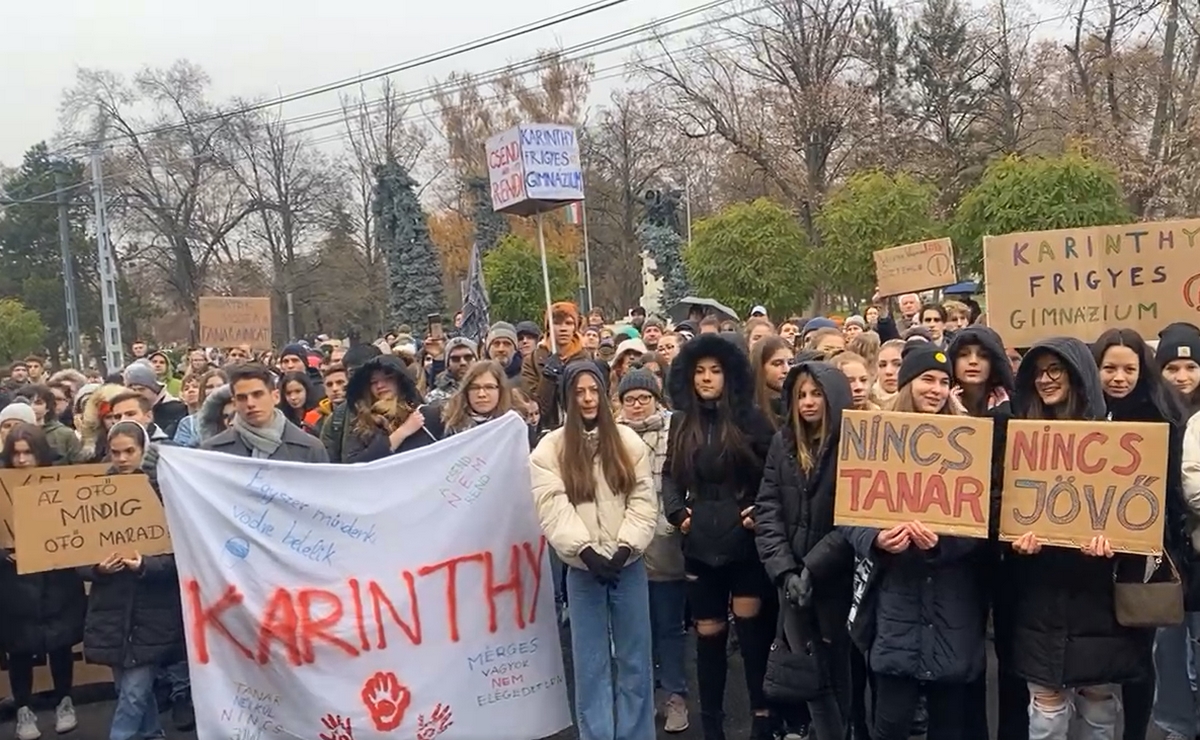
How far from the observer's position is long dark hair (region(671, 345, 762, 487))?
479cm

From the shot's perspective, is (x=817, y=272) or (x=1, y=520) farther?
(x=817, y=272)

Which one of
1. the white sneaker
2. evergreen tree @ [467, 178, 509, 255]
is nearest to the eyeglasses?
the white sneaker

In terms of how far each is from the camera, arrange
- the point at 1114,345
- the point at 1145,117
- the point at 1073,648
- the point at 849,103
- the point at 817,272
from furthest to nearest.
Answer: the point at 849,103
the point at 1145,117
the point at 817,272
the point at 1114,345
the point at 1073,648

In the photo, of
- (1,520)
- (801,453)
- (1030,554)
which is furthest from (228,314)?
(1030,554)

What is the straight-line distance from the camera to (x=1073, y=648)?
3.82 m

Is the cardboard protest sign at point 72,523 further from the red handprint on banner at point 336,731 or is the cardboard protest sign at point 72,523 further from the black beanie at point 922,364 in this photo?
the black beanie at point 922,364

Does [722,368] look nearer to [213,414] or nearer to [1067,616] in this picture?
Result: [1067,616]

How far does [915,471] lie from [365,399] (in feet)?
9.95

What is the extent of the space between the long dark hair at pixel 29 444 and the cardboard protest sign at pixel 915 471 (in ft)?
12.5

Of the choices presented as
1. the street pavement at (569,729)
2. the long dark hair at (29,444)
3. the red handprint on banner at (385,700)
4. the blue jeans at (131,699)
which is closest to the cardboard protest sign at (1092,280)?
the street pavement at (569,729)

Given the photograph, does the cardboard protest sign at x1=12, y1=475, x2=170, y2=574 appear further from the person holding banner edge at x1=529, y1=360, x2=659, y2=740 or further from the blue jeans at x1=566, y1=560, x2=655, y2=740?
the blue jeans at x1=566, y1=560, x2=655, y2=740

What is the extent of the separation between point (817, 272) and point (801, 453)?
18839mm

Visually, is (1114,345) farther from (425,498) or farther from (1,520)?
(1,520)

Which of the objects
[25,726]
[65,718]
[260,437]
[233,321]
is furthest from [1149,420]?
[233,321]
